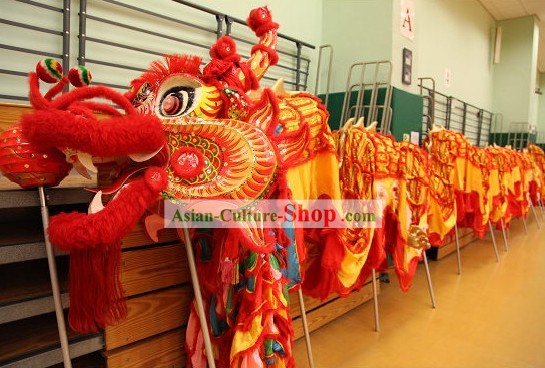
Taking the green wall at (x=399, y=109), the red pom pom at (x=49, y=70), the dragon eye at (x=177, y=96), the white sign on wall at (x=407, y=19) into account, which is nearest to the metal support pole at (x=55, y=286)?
the red pom pom at (x=49, y=70)

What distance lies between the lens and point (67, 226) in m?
0.84

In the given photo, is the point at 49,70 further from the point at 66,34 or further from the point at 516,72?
the point at 516,72

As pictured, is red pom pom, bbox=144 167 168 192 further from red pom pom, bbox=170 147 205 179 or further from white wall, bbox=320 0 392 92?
white wall, bbox=320 0 392 92

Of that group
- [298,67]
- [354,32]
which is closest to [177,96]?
[298,67]

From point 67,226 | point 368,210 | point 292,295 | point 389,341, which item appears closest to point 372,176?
point 368,210

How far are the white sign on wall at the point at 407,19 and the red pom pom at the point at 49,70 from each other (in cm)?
275

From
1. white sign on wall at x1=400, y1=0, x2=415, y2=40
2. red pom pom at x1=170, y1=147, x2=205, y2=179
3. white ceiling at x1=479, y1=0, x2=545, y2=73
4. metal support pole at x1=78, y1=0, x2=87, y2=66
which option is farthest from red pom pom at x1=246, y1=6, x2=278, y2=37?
white ceiling at x1=479, y1=0, x2=545, y2=73

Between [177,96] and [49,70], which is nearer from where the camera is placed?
[49,70]

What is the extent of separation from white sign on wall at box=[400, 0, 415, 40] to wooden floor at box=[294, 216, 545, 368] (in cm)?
204

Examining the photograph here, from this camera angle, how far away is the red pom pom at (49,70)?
928 mm

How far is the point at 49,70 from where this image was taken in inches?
36.7

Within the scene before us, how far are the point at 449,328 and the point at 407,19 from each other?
7.71 ft

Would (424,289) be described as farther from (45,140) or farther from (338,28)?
(45,140)

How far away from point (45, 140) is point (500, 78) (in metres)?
7.50
